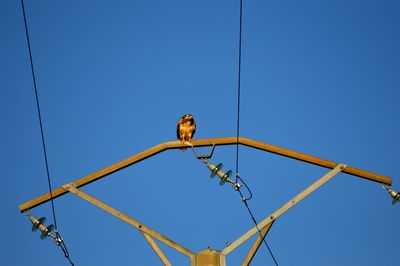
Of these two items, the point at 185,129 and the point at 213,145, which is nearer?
the point at 213,145

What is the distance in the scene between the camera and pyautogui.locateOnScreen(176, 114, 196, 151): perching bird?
23.5 ft

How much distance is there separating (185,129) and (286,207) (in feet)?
5.73

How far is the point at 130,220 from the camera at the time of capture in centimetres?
664

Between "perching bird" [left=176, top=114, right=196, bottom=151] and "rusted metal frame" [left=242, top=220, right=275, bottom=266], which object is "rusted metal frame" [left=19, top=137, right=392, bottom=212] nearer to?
"perching bird" [left=176, top=114, right=196, bottom=151]

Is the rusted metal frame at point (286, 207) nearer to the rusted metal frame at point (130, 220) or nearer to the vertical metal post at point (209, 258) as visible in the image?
the vertical metal post at point (209, 258)

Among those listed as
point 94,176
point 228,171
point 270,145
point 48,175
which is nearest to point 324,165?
point 270,145

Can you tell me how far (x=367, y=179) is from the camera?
7.09 metres

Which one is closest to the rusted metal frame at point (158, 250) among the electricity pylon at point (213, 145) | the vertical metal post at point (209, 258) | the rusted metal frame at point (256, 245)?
the electricity pylon at point (213, 145)

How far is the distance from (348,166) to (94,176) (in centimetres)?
335

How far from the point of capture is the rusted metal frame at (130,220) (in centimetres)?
618

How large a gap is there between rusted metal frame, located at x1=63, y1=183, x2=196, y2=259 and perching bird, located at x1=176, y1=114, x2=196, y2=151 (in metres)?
1.17

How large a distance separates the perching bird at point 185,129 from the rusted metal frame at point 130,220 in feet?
3.83

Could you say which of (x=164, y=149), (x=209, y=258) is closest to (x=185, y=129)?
(x=164, y=149)

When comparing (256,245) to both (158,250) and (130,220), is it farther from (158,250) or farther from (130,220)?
(130,220)
